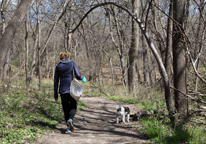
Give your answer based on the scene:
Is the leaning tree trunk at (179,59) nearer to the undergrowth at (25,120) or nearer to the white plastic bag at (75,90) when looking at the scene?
the white plastic bag at (75,90)

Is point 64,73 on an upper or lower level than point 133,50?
lower

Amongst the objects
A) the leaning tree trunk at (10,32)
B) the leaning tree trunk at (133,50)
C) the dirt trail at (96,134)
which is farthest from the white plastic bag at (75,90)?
the leaning tree trunk at (133,50)

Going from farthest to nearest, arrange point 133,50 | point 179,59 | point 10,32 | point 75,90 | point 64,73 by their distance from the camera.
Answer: point 133,50 → point 179,59 → point 64,73 → point 75,90 → point 10,32

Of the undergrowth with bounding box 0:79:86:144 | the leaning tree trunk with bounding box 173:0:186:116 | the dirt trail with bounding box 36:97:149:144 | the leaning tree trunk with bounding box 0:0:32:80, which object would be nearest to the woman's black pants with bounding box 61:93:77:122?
the dirt trail with bounding box 36:97:149:144

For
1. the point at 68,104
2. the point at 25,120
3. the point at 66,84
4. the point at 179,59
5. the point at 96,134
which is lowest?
the point at 96,134

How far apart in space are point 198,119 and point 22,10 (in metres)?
5.26

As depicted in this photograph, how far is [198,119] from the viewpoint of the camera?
5188 mm

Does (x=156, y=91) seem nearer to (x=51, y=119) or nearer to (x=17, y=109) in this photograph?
(x=51, y=119)

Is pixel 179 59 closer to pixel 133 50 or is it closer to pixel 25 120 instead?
pixel 25 120

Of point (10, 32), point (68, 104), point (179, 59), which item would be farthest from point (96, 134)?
point (10, 32)

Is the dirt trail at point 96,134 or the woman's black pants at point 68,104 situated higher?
the woman's black pants at point 68,104

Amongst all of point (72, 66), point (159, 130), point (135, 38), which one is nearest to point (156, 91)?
point (135, 38)

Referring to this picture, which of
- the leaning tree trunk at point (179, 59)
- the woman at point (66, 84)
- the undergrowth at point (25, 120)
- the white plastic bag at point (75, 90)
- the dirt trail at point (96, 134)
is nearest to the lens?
the undergrowth at point (25, 120)

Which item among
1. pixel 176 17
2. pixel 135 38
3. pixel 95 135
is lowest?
pixel 95 135
